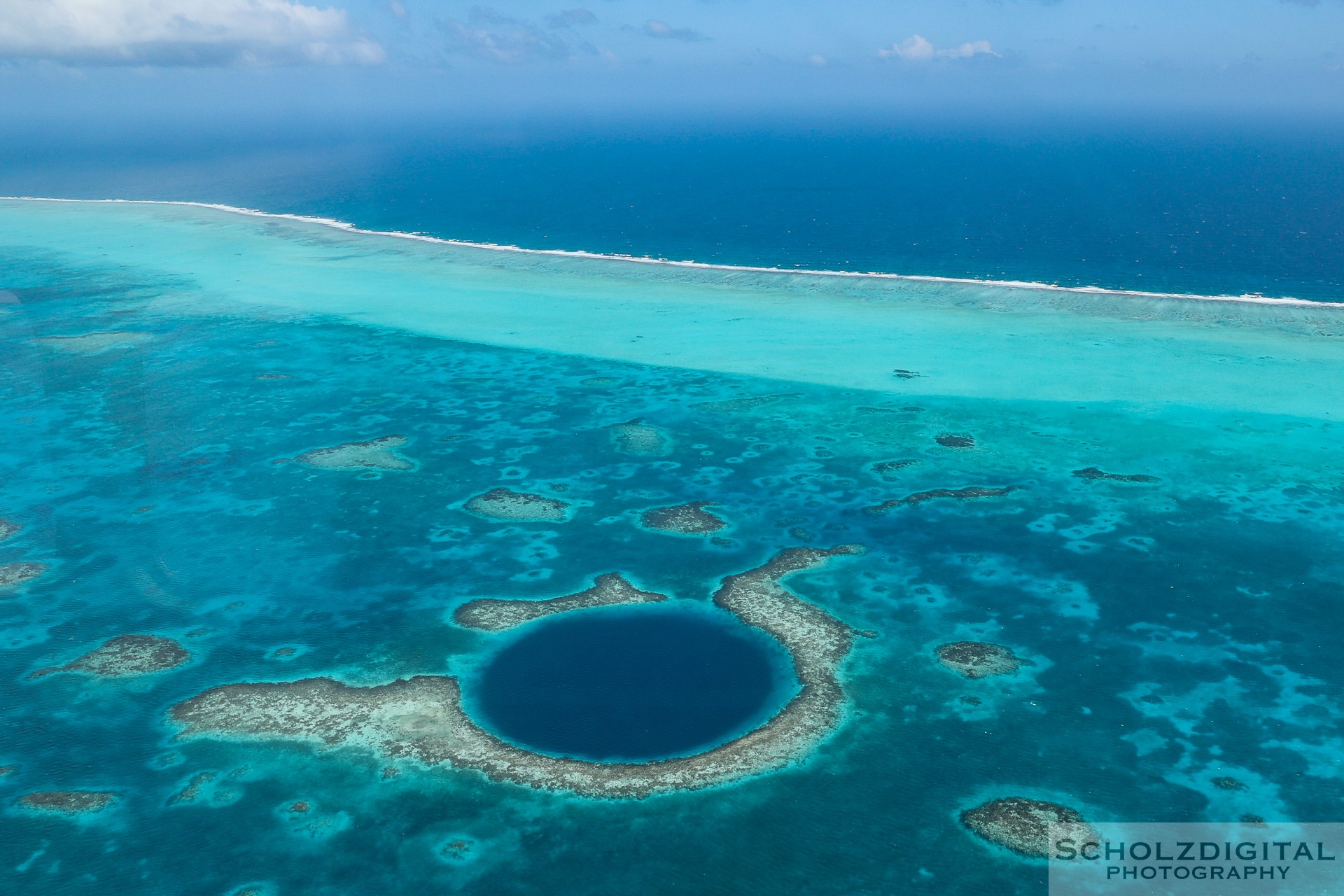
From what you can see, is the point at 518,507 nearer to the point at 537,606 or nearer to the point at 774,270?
the point at 537,606

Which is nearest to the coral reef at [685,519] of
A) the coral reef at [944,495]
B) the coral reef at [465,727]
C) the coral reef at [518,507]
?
the coral reef at [518,507]

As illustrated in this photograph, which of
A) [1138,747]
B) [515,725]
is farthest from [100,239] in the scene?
[1138,747]

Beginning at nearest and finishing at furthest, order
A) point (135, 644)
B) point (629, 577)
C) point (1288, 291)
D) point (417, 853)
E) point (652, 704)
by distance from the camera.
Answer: point (417, 853) → point (652, 704) → point (135, 644) → point (629, 577) → point (1288, 291)

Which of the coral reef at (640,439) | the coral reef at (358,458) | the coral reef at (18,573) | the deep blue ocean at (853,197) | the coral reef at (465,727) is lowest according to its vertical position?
the coral reef at (465,727)

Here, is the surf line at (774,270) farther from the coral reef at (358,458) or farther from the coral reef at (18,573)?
the coral reef at (18,573)

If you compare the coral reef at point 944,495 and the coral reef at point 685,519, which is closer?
the coral reef at point 685,519

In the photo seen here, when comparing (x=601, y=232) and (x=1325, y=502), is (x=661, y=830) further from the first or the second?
(x=601, y=232)
